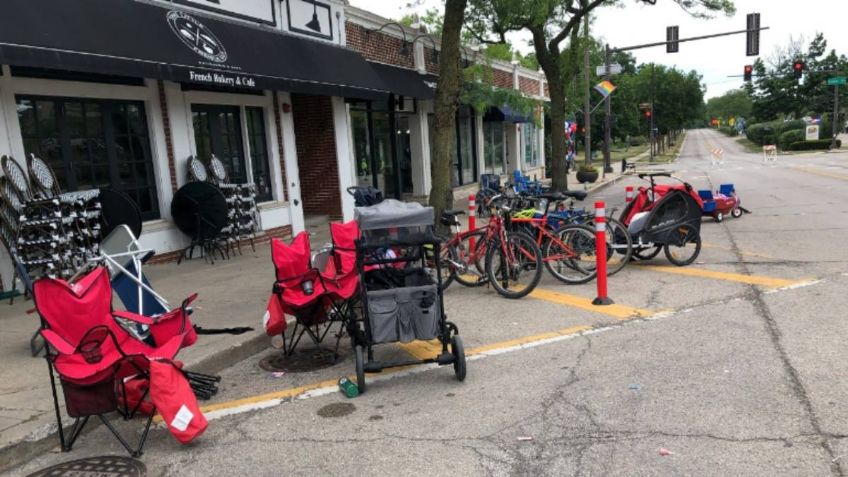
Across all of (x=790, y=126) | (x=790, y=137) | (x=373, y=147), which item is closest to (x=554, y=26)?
(x=373, y=147)

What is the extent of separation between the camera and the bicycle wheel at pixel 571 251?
26.0 ft

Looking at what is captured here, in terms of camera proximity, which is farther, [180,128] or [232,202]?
[232,202]

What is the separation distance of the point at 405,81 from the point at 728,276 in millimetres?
10109

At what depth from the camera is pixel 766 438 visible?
11.9ft

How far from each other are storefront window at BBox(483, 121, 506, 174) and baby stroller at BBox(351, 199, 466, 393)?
61.4 feet

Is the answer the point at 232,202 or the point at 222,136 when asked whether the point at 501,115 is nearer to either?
the point at 222,136

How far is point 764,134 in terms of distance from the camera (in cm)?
7081

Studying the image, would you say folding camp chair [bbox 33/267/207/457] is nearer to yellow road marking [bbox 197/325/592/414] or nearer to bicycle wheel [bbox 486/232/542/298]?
yellow road marking [bbox 197/325/592/414]

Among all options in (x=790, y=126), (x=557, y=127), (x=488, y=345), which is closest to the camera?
(x=488, y=345)

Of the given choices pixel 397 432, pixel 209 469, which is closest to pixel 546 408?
pixel 397 432

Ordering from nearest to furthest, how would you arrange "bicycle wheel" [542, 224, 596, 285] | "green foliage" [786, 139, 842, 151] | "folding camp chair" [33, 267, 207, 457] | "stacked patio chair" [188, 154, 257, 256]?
"folding camp chair" [33, 267, 207, 457] < "bicycle wheel" [542, 224, 596, 285] < "stacked patio chair" [188, 154, 257, 256] < "green foliage" [786, 139, 842, 151]

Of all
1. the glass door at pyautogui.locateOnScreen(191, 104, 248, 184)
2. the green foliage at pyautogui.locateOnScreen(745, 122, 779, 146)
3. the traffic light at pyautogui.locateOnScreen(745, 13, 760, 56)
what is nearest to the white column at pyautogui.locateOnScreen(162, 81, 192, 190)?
the glass door at pyautogui.locateOnScreen(191, 104, 248, 184)

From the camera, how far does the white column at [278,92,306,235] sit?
1215 cm

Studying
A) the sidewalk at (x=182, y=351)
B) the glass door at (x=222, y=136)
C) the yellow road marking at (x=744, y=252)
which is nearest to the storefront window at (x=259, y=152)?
the glass door at (x=222, y=136)
